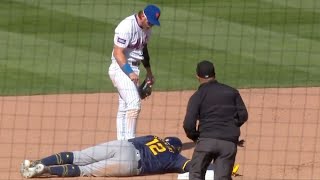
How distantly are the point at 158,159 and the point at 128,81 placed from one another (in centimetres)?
124

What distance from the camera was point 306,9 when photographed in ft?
65.2

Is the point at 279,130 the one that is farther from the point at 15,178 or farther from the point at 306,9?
the point at 306,9

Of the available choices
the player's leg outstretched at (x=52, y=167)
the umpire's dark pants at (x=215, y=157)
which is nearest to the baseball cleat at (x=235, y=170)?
the umpire's dark pants at (x=215, y=157)

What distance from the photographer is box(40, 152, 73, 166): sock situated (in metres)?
11.5

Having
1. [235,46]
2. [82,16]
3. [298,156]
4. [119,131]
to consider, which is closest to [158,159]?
[119,131]

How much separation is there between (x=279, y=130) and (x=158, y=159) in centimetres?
267

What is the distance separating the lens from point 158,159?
11633 millimetres

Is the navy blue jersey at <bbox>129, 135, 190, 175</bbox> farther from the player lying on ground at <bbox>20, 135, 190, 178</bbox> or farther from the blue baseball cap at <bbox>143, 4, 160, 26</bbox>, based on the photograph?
the blue baseball cap at <bbox>143, 4, 160, 26</bbox>

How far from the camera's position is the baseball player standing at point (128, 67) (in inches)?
489

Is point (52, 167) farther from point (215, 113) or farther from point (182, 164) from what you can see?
point (215, 113)

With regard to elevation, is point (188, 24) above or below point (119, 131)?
above

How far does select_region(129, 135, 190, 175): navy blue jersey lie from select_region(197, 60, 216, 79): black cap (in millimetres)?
1516

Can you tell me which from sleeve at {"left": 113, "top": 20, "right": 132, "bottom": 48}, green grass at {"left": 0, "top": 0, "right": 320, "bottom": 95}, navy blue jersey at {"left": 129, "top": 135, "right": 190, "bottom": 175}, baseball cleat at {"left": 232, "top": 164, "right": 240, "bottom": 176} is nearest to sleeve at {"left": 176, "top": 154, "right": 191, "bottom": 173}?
navy blue jersey at {"left": 129, "top": 135, "right": 190, "bottom": 175}

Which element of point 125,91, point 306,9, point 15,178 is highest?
point 306,9
